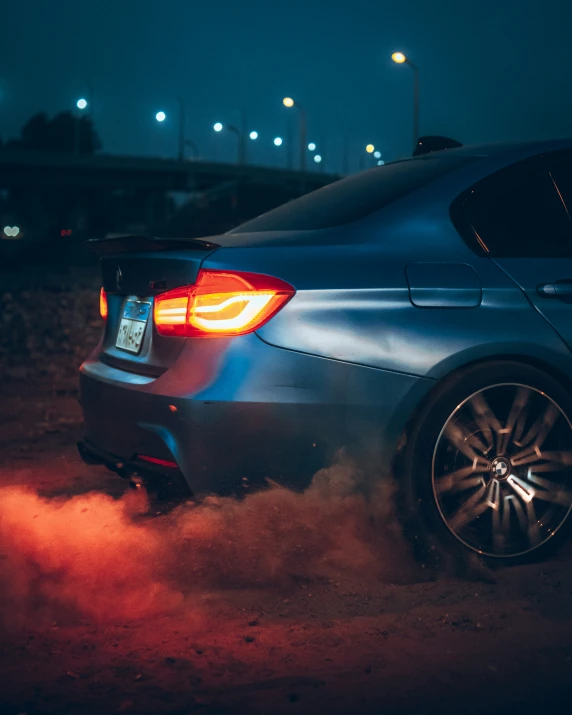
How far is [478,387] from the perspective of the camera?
396cm

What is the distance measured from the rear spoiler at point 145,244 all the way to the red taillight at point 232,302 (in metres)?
0.21

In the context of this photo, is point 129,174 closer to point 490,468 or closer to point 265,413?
point 490,468

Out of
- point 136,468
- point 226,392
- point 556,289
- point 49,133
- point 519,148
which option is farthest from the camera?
point 49,133

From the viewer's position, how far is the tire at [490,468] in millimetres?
→ 3900

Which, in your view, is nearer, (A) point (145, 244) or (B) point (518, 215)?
(A) point (145, 244)

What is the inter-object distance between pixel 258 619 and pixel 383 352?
42.2 inches

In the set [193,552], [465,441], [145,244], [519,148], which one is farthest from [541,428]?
[145,244]

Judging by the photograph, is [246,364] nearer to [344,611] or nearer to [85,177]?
[344,611]

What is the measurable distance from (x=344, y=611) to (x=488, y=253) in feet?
5.00

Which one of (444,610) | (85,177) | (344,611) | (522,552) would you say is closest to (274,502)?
(344,611)

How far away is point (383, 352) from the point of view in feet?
12.3

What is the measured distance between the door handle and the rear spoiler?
1.32 metres

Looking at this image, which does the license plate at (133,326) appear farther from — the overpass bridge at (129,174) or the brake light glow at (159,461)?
the overpass bridge at (129,174)

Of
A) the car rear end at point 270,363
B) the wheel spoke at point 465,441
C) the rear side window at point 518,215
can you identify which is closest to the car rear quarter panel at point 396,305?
the car rear end at point 270,363
